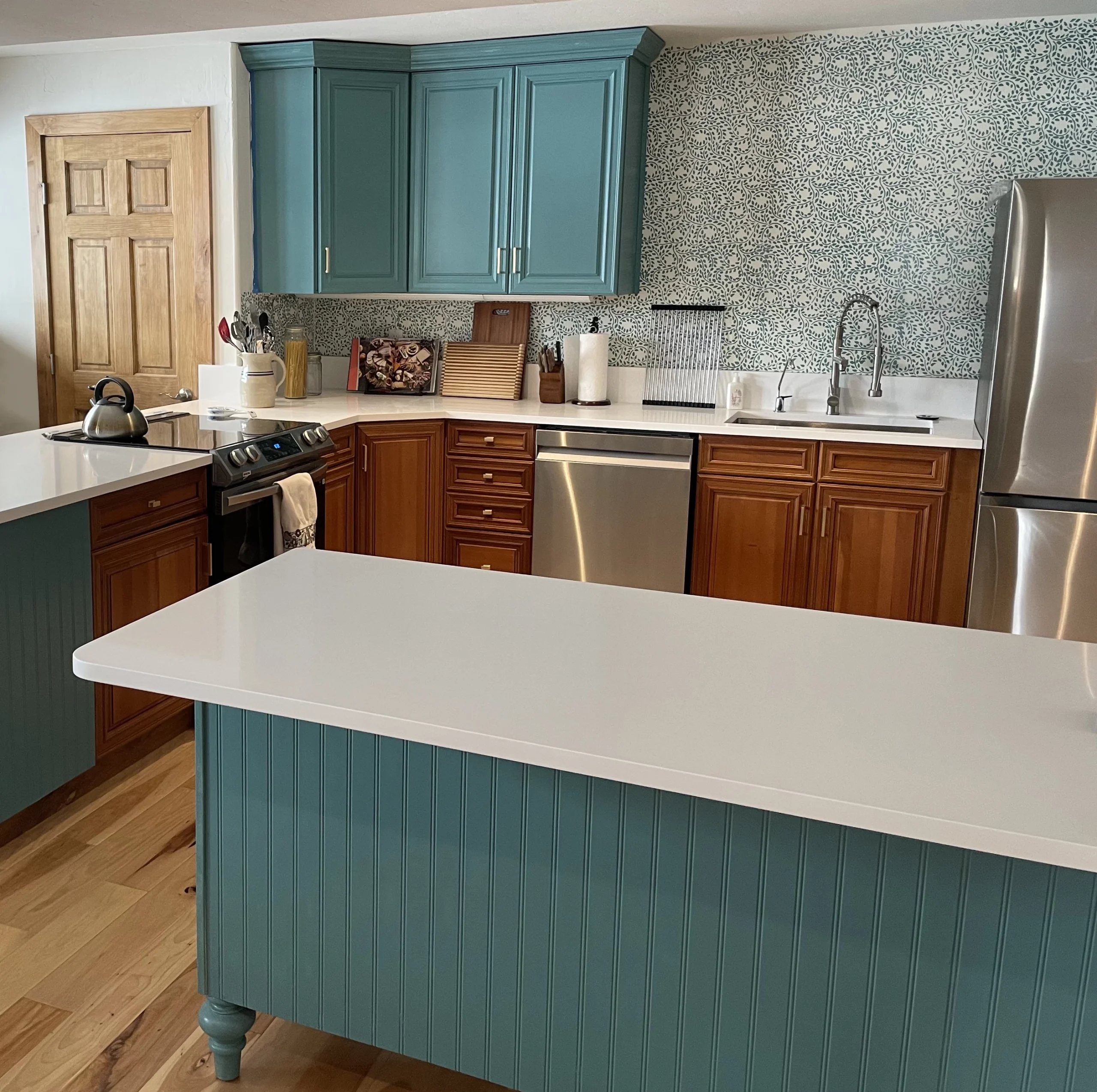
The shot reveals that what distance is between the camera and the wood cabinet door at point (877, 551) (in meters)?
3.77

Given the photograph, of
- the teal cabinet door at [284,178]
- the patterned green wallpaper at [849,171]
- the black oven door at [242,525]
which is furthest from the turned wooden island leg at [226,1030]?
the patterned green wallpaper at [849,171]

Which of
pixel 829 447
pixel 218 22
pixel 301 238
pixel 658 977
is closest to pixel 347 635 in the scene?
pixel 658 977

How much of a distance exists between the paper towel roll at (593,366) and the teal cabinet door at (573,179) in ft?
0.80

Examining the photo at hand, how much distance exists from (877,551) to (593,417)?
3.75 feet

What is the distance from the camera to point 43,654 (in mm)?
2625

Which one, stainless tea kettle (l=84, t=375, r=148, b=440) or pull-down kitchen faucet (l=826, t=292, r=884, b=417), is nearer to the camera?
stainless tea kettle (l=84, t=375, r=148, b=440)

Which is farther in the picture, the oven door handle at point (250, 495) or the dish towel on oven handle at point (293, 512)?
the dish towel on oven handle at point (293, 512)

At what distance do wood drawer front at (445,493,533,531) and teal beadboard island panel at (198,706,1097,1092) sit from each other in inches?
103

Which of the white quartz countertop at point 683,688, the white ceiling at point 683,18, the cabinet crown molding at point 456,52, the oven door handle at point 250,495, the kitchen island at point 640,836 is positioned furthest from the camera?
the cabinet crown molding at point 456,52

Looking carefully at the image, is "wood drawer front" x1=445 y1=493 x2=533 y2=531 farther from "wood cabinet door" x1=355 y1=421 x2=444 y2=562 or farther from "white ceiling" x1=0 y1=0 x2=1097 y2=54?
"white ceiling" x1=0 y1=0 x2=1097 y2=54

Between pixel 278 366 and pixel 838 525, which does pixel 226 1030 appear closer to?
pixel 838 525

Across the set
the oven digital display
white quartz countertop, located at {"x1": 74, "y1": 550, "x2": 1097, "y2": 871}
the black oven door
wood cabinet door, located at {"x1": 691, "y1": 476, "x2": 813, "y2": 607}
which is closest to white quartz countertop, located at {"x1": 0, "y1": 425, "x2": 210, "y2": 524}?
the black oven door

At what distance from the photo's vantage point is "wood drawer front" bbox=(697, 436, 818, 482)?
384cm

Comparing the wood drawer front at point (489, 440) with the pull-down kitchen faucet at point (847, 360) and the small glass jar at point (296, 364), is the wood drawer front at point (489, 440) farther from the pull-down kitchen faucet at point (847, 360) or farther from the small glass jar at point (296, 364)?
the pull-down kitchen faucet at point (847, 360)
